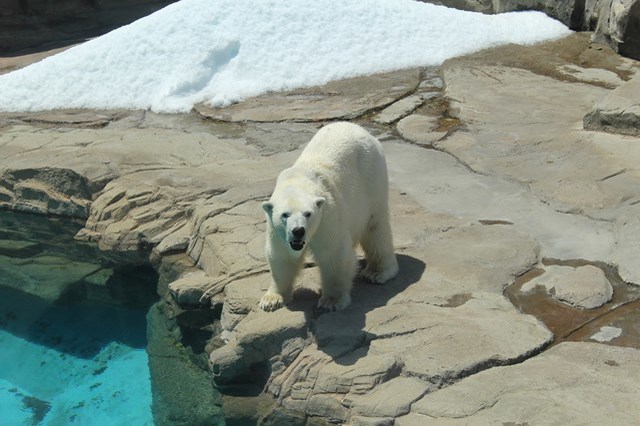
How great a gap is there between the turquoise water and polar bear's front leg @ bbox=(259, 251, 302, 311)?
4.30ft

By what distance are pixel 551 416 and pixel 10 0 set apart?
12938 mm

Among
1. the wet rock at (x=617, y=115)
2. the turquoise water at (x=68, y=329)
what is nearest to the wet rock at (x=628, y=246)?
the wet rock at (x=617, y=115)

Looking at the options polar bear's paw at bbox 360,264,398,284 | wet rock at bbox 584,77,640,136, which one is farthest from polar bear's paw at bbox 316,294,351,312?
wet rock at bbox 584,77,640,136

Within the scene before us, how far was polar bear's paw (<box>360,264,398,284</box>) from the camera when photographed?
16.5ft

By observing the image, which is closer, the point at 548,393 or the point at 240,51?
the point at 548,393

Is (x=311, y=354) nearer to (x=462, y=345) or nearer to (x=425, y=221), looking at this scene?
(x=462, y=345)

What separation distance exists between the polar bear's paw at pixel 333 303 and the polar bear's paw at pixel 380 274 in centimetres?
39

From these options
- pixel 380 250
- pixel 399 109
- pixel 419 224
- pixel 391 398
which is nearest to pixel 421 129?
pixel 399 109

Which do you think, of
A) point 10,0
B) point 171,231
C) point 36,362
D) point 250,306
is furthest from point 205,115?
point 10,0

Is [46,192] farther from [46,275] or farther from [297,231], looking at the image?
[297,231]

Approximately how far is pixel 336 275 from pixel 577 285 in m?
1.52

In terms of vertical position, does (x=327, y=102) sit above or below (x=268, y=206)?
below

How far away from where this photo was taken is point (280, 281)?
4.73m

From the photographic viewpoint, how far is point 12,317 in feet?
22.0
